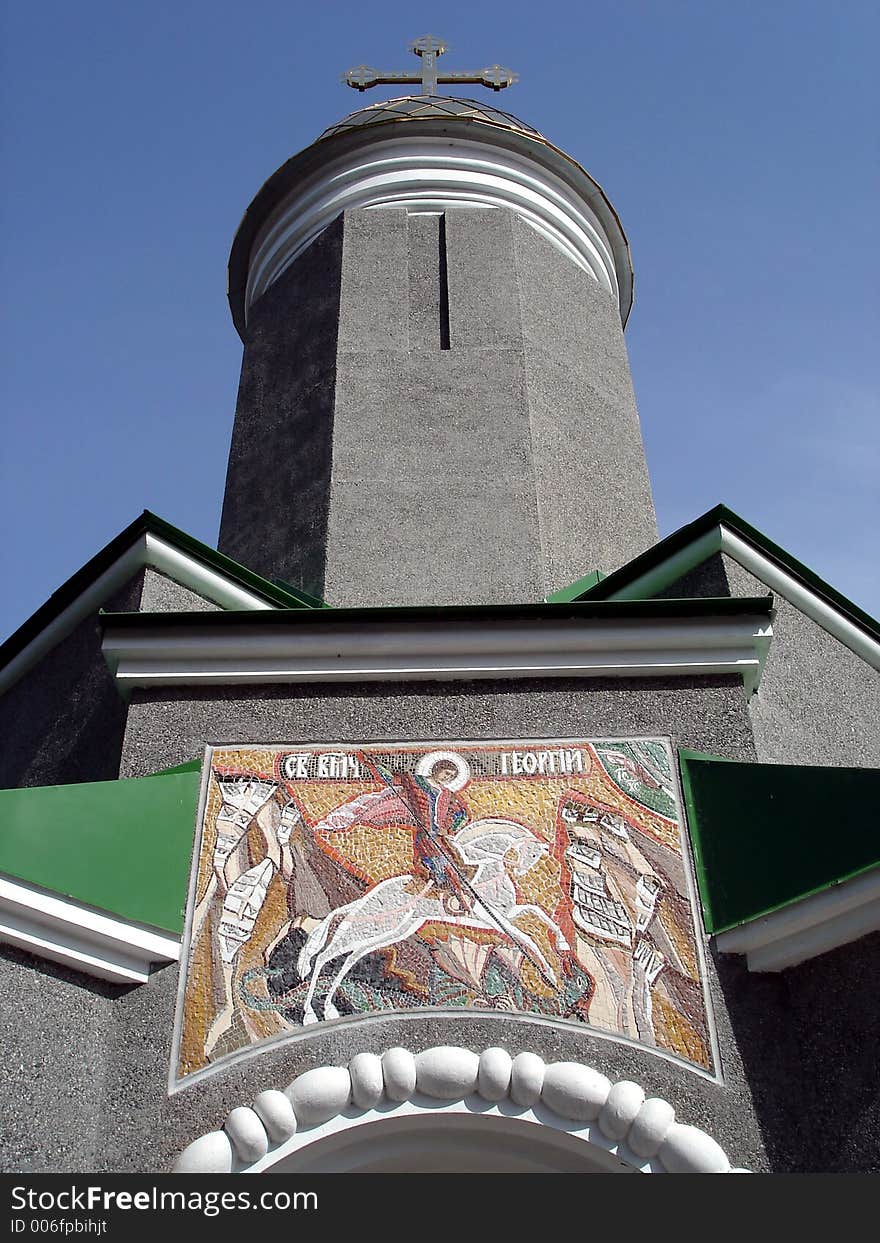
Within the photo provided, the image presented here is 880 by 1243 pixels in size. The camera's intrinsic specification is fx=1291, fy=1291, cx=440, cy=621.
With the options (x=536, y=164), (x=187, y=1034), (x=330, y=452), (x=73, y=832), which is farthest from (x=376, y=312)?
(x=187, y=1034)

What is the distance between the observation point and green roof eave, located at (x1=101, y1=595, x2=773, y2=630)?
15.5ft

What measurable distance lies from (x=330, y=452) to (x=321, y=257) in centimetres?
180

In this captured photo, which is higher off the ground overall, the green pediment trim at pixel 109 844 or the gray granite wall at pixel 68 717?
the gray granite wall at pixel 68 717

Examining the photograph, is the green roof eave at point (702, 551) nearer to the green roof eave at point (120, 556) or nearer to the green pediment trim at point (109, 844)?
the green roof eave at point (120, 556)

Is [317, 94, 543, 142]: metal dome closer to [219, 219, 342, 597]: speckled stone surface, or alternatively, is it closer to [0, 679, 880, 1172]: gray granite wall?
[219, 219, 342, 597]: speckled stone surface

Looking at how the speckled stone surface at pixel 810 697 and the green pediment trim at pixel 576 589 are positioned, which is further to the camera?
the green pediment trim at pixel 576 589

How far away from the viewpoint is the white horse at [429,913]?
414 cm

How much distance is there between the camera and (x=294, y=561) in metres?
6.54

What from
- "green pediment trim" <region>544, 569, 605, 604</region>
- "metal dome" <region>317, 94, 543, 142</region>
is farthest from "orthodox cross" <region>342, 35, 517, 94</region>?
→ "green pediment trim" <region>544, 569, 605, 604</region>

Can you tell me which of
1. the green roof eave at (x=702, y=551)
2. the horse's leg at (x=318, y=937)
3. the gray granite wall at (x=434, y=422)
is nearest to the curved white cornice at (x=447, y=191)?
the gray granite wall at (x=434, y=422)

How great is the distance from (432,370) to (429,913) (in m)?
3.74

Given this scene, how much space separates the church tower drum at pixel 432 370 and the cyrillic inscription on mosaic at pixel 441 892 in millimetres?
1761

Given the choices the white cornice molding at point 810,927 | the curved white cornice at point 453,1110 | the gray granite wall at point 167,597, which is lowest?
the curved white cornice at point 453,1110

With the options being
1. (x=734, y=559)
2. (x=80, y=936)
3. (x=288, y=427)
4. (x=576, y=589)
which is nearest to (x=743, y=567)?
(x=734, y=559)
